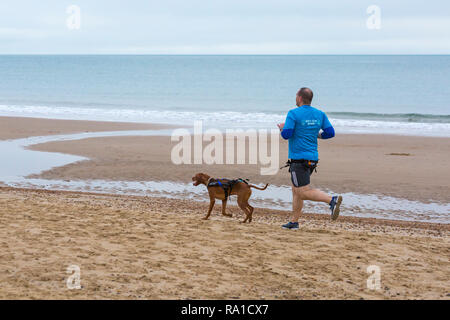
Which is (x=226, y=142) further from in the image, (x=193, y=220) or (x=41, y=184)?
(x=193, y=220)

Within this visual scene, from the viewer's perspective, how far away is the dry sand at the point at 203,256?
5.00 meters

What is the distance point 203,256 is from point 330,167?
8657 millimetres

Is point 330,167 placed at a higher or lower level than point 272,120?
lower

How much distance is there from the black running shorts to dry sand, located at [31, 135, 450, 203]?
4896mm

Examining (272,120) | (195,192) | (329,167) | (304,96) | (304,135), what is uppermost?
(304,96)

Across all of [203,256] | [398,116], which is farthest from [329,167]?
[398,116]

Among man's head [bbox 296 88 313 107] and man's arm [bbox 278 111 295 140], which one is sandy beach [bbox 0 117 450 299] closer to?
man's arm [bbox 278 111 295 140]

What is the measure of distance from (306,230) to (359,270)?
174cm

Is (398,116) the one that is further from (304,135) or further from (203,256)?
(203,256)

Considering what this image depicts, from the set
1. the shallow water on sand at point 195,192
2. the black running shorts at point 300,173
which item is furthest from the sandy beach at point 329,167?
the black running shorts at point 300,173

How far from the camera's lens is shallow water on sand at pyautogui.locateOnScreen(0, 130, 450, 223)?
991 cm

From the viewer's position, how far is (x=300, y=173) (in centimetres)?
684

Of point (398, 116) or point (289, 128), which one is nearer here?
point (289, 128)

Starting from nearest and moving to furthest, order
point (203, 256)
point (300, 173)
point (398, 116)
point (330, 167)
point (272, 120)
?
point (203, 256)
point (300, 173)
point (330, 167)
point (272, 120)
point (398, 116)
